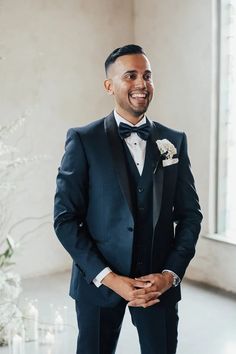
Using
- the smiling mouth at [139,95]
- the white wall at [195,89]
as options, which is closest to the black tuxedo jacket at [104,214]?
the smiling mouth at [139,95]

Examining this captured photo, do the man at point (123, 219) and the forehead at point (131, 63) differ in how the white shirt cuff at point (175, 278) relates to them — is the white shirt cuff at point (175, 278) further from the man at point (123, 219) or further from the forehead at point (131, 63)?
the forehead at point (131, 63)

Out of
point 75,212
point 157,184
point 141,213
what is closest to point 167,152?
point 157,184

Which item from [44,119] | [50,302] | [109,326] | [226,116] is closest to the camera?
[109,326]

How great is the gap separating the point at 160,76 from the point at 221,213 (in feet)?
4.09

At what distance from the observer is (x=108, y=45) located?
15.0 feet

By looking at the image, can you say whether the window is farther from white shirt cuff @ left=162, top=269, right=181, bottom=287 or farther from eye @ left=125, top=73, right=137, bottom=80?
eye @ left=125, top=73, right=137, bottom=80

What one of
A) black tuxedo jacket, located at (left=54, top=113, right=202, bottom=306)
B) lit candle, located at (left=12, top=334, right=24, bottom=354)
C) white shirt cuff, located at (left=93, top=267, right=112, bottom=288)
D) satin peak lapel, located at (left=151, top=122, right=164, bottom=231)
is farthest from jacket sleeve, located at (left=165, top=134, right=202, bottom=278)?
lit candle, located at (left=12, top=334, right=24, bottom=354)

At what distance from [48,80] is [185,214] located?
271cm

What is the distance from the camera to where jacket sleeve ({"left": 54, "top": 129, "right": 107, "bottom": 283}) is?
1.67 meters

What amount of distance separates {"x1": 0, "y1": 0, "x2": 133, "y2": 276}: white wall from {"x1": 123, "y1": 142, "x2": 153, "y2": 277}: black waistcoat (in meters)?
2.55

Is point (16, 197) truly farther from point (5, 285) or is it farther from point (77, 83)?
point (5, 285)

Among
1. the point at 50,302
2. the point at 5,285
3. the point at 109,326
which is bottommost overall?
the point at 50,302

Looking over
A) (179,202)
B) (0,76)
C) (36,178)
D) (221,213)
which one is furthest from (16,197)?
(179,202)

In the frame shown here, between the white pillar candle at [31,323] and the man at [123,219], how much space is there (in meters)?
1.45
